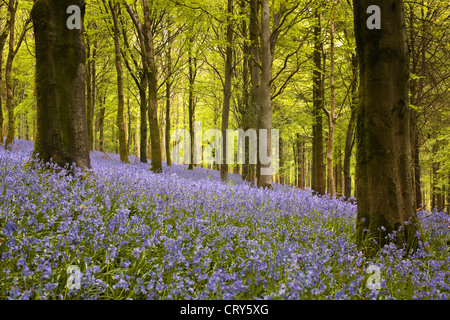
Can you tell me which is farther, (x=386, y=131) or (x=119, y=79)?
(x=119, y=79)

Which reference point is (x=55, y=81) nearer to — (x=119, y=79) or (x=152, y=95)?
(x=152, y=95)

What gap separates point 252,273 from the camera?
2.68m

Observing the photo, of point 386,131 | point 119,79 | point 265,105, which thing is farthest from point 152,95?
point 386,131

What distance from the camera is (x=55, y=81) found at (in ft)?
19.9

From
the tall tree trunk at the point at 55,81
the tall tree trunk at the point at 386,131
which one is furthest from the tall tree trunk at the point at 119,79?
the tall tree trunk at the point at 386,131

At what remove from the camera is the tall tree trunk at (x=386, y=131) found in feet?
13.1

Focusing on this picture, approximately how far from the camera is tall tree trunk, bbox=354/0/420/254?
3.99 metres

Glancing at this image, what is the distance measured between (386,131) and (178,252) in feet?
10.6

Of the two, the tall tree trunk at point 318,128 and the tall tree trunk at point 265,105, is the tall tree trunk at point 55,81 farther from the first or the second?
the tall tree trunk at point 318,128
